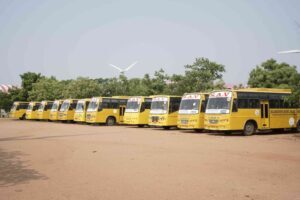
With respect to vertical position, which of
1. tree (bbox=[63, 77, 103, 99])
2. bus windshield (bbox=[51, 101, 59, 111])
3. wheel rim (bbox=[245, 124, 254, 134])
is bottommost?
wheel rim (bbox=[245, 124, 254, 134])

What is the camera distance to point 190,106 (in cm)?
2406

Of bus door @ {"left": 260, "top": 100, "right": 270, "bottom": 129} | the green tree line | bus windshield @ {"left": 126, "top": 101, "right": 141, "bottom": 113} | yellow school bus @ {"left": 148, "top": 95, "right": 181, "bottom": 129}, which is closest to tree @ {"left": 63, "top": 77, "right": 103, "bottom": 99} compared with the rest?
the green tree line

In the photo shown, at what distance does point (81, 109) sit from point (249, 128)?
18.2 metres

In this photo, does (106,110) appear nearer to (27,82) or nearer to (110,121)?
(110,121)

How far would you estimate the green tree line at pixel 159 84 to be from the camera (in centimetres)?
4088

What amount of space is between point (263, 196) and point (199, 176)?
7.01 feet

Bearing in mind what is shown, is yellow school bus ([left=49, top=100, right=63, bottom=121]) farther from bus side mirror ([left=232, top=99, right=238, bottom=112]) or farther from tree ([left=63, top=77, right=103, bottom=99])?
bus side mirror ([left=232, top=99, right=238, bottom=112])

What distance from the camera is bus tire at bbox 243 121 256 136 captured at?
851 inches

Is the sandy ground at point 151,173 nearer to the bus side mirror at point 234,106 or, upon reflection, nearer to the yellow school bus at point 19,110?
the bus side mirror at point 234,106

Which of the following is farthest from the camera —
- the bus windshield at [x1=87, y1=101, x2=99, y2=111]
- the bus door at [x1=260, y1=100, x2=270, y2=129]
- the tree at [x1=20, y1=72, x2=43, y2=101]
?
the tree at [x1=20, y1=72, x2=43, y2=101]

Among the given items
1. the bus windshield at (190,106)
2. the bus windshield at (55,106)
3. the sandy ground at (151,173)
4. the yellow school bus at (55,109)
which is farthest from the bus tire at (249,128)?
the bus windshield at (55,106)

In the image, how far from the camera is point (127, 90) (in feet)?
177

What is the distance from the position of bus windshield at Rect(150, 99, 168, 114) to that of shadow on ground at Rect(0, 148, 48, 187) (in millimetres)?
14938

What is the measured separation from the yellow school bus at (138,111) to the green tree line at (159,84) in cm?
1038
